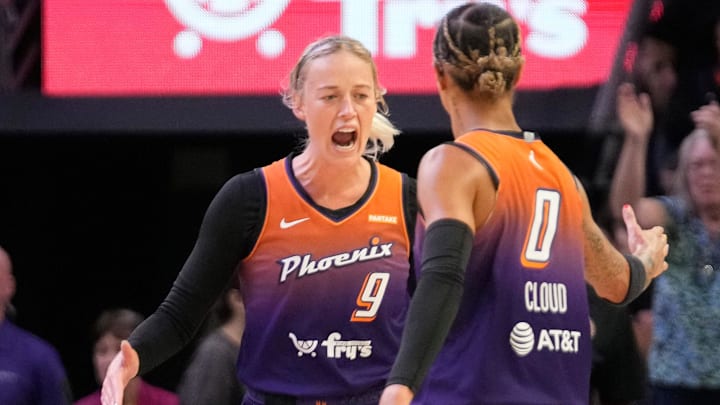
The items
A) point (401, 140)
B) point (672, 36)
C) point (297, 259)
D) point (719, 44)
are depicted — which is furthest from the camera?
point (401, 140)

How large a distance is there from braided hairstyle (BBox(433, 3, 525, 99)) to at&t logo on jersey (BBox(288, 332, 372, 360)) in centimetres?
119

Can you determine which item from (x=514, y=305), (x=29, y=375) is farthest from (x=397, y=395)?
(x=29, y=375)

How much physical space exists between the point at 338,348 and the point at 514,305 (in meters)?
1.13

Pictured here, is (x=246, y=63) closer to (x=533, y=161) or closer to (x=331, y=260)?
(x=331, y=260)

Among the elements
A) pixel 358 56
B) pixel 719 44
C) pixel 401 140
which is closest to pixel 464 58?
pixel 358 56

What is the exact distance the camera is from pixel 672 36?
7.64 meters

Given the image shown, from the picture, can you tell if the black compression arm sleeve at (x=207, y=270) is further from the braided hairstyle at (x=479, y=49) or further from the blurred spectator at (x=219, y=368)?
the blurred spectator at (x=219, y=368)

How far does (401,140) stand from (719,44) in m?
2.29

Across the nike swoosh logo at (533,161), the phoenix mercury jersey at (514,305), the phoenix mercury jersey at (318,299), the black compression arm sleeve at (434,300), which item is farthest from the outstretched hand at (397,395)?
the phoenix mercury jersey at (318,299)

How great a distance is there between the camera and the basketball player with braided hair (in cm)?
340

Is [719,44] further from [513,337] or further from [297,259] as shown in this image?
[513,337]

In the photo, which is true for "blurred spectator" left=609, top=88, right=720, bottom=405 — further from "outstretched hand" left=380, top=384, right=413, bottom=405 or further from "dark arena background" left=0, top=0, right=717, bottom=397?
"outstretched hand" left=380, top=384, right=413, bottom=405

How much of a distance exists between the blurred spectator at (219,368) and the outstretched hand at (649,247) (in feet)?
8.17

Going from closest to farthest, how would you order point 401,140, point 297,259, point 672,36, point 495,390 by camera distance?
point 495,390, point 297,259, point 672,36, point 401,140
